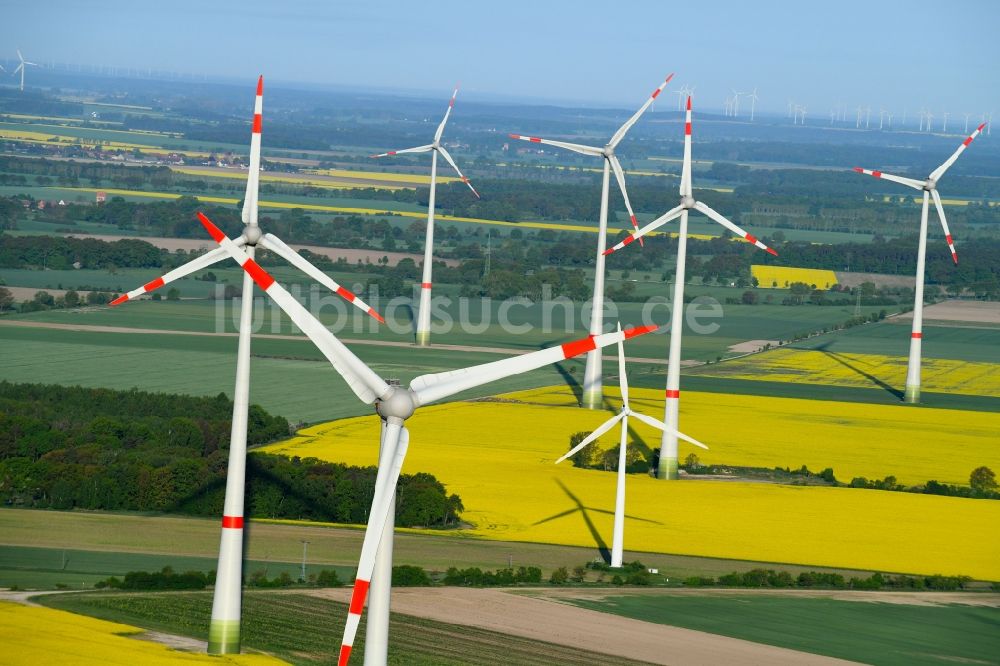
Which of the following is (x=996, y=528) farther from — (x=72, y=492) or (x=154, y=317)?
(x=154, y=317)

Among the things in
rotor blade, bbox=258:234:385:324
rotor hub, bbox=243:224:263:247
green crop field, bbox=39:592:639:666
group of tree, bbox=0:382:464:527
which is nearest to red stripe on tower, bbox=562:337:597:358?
rotor blade, bbox=258:234:385:324

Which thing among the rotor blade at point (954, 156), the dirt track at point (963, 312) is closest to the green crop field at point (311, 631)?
the rotor blade at point (954, 156)

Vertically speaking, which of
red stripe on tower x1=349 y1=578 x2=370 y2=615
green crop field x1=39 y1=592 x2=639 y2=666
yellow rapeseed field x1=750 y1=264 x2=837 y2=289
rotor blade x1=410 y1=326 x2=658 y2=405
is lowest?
green crop field x1=39 y1=592 x2=639 y2=666

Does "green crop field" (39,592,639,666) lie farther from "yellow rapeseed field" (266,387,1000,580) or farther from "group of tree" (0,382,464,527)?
"yellow rapeseed field" (266,387,1000,580)

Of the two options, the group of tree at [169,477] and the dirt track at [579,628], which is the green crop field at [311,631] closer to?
the dirt track at [579,628]

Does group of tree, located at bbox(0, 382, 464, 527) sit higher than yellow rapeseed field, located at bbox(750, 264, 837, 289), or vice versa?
yellow rapeseed field, located at bbox(750, 264, 837, 289)

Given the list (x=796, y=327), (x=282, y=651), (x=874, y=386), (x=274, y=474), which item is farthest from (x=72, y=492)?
(x=796, y=327)

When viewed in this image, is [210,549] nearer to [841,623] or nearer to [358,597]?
[841,623]

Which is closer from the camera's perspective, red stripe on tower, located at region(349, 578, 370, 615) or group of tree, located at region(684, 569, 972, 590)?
red stripe on tower, located at region(349, 578, 370, 615)
